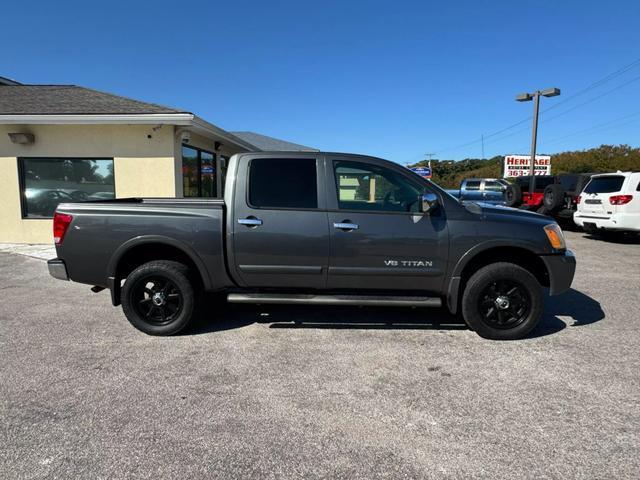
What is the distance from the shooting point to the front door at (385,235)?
4.26 meters

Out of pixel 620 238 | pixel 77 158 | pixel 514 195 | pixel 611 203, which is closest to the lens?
pixel 77 158

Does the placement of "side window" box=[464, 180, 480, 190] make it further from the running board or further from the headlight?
the running board

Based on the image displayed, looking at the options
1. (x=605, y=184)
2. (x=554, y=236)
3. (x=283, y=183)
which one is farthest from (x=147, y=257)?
(x=605, y=184)

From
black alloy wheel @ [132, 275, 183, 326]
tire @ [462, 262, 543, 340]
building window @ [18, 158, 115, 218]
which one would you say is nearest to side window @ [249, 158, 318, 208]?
black alloy wheel @ [132, 275, 183, 326]

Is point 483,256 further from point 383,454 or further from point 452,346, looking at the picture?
point 383,454

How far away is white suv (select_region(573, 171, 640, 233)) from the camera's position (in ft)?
34.2

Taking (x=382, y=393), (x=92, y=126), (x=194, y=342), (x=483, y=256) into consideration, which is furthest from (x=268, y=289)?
(x=92, y=126)

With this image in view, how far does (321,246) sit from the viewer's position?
169 inches

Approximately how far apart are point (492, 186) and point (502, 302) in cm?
2219

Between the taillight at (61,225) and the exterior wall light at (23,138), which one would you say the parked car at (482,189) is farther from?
the taillight at (61,225)

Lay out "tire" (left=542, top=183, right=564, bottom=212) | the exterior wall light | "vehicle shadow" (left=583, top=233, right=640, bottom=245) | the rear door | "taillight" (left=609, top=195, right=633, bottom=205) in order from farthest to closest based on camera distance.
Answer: "tire" (left=542, top=183, right=564, bottom=212) → "vehicle shadow" (left=583, top=233, right=640, bottom=245) → "taillight" (left=609, top=195, right=633, bottom=205) → the exterior wall light → the rear door

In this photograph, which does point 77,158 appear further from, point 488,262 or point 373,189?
point 488,262

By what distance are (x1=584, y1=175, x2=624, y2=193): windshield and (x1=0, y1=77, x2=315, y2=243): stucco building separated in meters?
10.2

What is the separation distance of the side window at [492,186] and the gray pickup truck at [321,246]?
2122 centimetres
